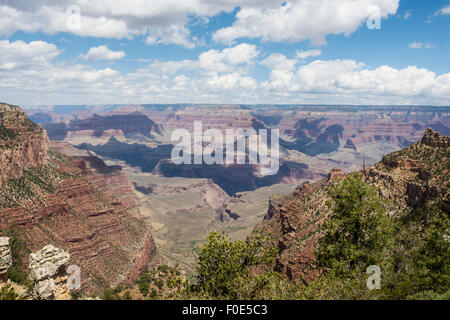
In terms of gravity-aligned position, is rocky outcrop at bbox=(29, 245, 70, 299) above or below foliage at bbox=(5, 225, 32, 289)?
above

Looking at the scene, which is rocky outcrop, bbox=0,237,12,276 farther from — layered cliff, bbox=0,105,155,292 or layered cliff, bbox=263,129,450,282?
layered cliff, bbox=0,105,155,292

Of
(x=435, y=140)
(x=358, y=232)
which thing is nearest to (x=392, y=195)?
(x=435, y=140)

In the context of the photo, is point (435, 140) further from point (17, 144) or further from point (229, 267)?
point (17, 144)

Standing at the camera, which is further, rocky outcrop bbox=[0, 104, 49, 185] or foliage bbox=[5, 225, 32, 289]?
rocky outcrop bbox=[0, 104, 49, 185]

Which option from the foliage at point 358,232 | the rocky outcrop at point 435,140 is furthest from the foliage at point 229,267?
the rocky outcrop at point 435,140

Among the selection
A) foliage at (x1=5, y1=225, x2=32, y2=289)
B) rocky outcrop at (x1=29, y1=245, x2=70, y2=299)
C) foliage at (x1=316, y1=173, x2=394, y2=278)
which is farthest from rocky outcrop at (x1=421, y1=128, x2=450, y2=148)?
foliage at (x1=5, y1=225, x2=32, y2=289)

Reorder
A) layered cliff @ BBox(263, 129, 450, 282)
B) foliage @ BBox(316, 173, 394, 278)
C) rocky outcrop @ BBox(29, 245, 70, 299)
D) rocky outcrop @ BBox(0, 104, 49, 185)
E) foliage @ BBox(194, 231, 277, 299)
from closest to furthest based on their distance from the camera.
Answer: foliage @ BBox(194, 231, 277, 299) < foliage @ BBox(316, 173, 394, 278) < rocky outcrop @ BBox(29, 245, 70, 299) < layered cliff @ BBox(263, 129, 450, 282) < rocky outcrop @ BBox(0, 104, 49, 185)

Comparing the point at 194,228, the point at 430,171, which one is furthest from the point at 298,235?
the point at 194,228
